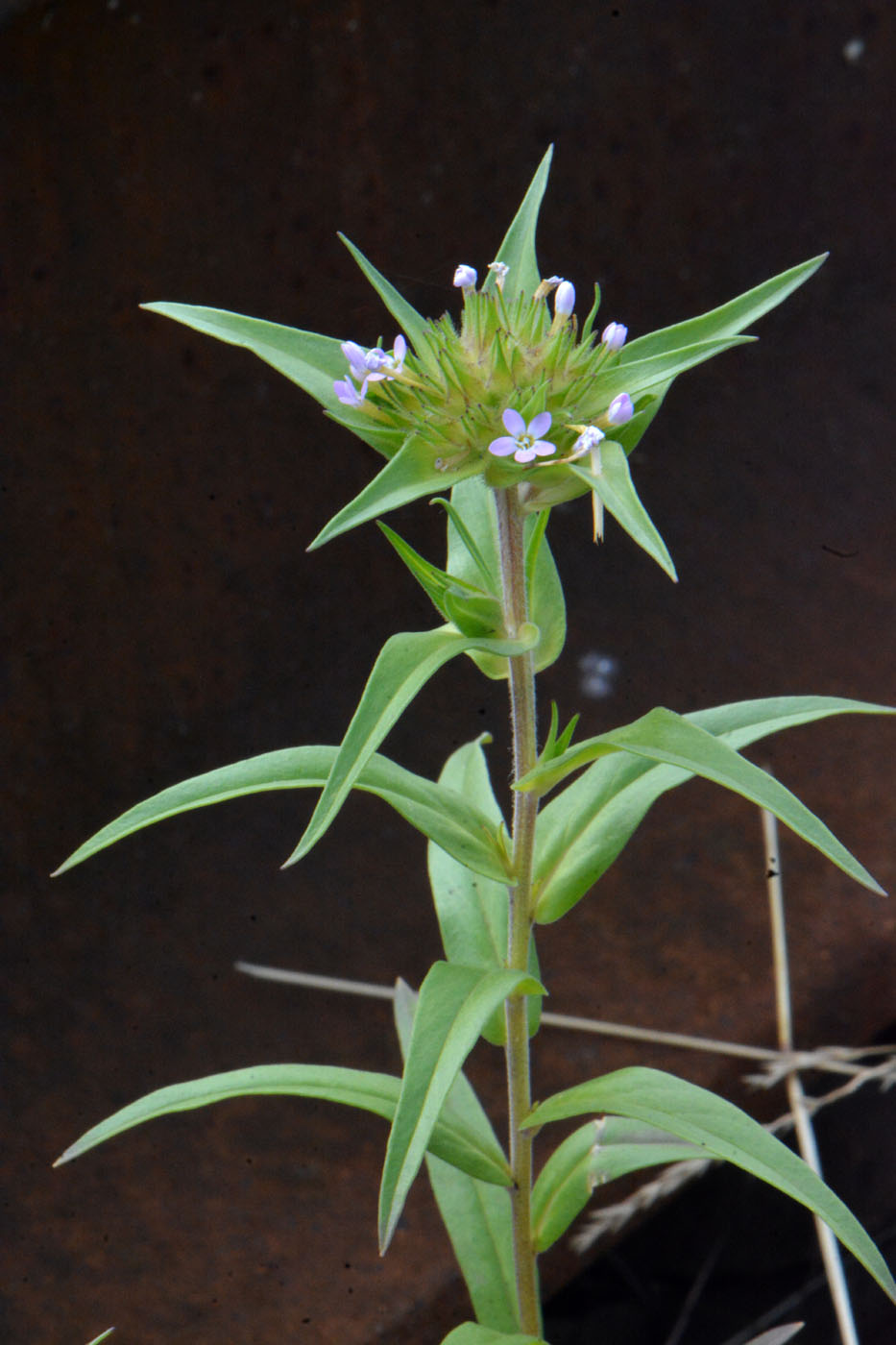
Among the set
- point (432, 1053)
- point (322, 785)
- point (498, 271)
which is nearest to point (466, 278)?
point (498, 271)

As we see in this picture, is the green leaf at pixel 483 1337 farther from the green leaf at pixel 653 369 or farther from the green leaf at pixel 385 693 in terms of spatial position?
the green leaf at pixel 653 369

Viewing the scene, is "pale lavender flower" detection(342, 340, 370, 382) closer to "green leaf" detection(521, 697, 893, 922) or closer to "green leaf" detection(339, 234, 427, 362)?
"green leaf" detection(339, 234, 427, 362)

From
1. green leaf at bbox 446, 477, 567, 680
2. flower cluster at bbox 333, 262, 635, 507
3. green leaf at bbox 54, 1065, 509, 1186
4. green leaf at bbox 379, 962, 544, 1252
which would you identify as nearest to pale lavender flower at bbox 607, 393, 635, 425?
flower cluster at bbox 333, 262, 635, 507

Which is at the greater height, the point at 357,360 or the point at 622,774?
the point at 357,360

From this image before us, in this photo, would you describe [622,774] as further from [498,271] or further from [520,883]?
[498,271]

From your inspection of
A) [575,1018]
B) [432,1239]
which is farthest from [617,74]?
[432,1239]

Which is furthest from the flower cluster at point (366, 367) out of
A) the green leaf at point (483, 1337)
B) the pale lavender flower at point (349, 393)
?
the green leaf at point (483, 1337)

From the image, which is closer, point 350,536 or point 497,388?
point 497,388
